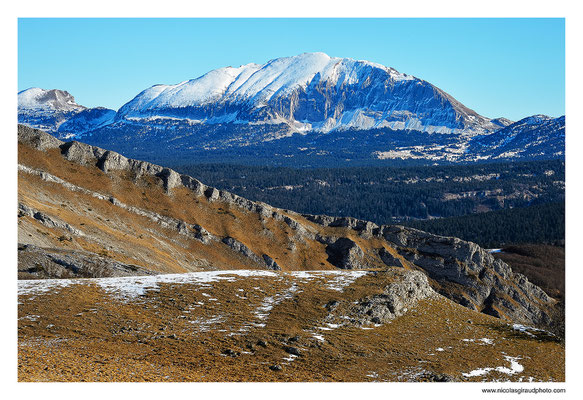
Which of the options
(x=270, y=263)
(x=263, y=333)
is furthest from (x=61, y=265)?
(x=270, y=263)

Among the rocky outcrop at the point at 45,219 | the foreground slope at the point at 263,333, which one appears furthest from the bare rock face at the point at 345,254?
the foreground slope at the point at 263,333

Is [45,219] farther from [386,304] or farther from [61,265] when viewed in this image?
[386,304]

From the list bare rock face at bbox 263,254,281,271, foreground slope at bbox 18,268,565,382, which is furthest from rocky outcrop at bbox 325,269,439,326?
bare rock face at bbox 263,254,281,271

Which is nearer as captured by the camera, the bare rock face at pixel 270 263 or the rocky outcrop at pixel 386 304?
the rocky outcrop at pixel 386 304

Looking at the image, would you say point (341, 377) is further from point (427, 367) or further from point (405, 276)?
point (405, 276)

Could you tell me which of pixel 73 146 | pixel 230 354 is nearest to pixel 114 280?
pixel 230 354

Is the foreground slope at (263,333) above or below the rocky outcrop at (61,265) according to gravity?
below

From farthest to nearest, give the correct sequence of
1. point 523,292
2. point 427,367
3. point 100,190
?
1. point 523,292
2. point 100,190
3. point 427,367

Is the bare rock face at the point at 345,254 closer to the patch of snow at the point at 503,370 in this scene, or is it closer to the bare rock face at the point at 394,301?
the bare rock face at the point at 394,301
